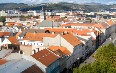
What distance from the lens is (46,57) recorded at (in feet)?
189

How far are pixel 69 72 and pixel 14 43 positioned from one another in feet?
63.8

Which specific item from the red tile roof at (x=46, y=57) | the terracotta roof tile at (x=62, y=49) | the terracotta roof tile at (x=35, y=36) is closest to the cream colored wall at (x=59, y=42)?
the terracotta roof tile at (x=62, y=49)

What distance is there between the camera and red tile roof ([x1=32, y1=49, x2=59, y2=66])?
180 ft

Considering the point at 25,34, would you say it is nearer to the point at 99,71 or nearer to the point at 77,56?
the point at 77,56

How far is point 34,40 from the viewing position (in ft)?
287

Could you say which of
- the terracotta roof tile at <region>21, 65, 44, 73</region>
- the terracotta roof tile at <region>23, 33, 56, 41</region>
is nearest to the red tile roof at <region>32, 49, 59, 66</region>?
the terracotta roof tile at <region>21, 65, 44, 73</region>

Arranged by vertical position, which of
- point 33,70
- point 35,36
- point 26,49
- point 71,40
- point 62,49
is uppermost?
point 33,70

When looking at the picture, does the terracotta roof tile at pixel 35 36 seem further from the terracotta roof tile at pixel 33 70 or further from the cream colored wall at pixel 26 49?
the terracotta roof tile at pixel 33 70

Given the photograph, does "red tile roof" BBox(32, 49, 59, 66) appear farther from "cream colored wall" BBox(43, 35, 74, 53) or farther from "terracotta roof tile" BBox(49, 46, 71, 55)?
"cream colored wall" BBox(43, 35, 74, 53)

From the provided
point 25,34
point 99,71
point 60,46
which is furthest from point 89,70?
point 25,34

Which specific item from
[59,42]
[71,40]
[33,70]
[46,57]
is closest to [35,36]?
[71,40]

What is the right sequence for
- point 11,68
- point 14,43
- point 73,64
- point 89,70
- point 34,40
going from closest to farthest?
point 89,70 → point 11,68 → point 73,64 → point 14,43 → point 34,40

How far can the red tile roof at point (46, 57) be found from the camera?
54719 millimetres

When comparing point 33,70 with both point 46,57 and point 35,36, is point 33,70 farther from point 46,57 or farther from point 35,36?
point 35,36
